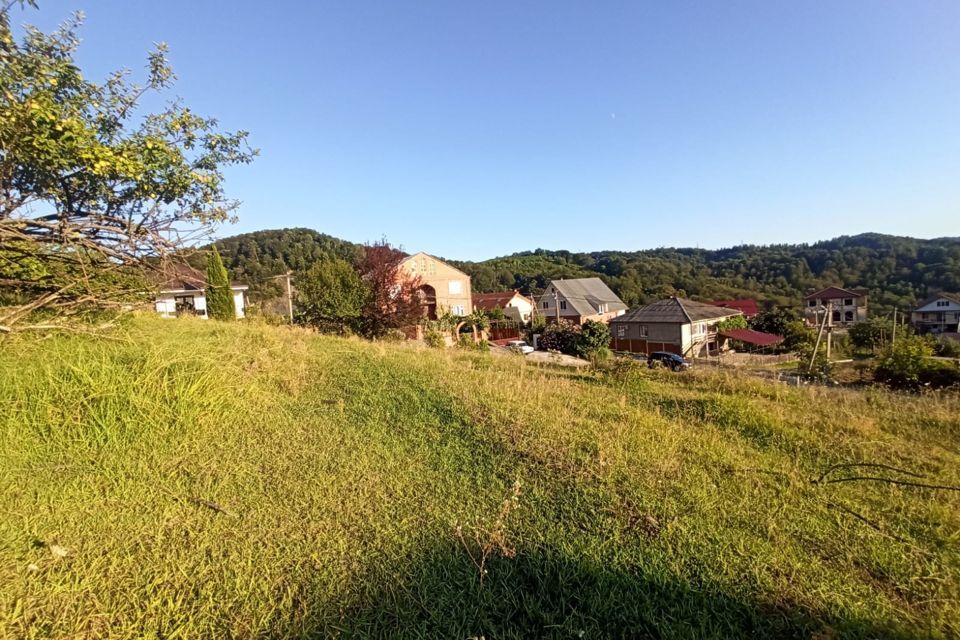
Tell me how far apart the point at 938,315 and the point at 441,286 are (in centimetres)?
→ 5442

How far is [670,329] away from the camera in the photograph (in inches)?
1165

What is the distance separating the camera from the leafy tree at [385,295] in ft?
52.1

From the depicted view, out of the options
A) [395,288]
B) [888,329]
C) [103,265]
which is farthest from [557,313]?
[103,265]

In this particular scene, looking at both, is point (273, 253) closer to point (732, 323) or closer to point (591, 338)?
point (591, 338)

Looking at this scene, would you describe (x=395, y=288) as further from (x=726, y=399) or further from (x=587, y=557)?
(x=587, y=557)

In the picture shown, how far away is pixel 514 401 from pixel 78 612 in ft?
11.7

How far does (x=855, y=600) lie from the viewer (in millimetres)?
1905

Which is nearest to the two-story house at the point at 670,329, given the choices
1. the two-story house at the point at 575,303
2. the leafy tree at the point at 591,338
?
the leafy tree at the point at 591,338

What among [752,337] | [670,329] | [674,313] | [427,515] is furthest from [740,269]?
[427,515]

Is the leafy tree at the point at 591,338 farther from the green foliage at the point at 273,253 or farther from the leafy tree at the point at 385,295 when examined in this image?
the green foliage at the point at 273,253

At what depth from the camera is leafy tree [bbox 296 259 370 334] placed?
1548 centimetres

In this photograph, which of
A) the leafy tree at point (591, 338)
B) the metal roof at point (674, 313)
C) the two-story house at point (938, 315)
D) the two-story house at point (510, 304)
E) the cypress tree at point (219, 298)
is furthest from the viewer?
the two-story house at point (938, 315)

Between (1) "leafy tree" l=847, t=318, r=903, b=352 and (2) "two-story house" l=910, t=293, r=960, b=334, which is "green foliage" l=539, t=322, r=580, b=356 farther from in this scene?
(2) "two-story house" l=910, t=293, r=960, b=334

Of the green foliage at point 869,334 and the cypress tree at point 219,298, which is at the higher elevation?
the cypress tree at point 219,298
